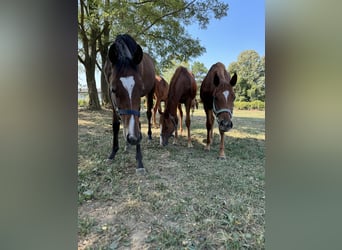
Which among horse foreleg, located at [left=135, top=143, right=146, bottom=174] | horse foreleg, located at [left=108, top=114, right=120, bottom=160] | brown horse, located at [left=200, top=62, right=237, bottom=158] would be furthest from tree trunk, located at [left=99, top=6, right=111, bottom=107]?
brown horse, located at [left=200, top=62, right=237, bottom=158]

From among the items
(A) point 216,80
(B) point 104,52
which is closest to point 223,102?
(A) point 216,80

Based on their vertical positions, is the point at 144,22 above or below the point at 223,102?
above

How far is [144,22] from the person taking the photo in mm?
1424

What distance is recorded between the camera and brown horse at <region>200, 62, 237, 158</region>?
1471 mm

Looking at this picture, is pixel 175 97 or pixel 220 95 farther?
pixel 175 97

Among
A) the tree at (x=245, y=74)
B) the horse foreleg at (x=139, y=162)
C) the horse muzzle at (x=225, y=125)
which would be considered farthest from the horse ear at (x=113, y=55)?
the horse muzzle at (x=225, y=125)

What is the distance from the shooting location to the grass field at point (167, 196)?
86 cm

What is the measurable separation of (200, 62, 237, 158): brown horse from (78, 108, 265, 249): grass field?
8 cm

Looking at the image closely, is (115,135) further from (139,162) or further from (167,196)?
(167,196)

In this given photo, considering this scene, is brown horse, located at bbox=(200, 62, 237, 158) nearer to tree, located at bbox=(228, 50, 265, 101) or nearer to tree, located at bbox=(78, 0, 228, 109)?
tree, located at bbox=(228, 50, 265, 101)

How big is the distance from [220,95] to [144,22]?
0.70 meters

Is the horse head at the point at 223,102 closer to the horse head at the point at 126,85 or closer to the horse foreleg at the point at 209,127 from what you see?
the horse foreleg at the point at 209,127
